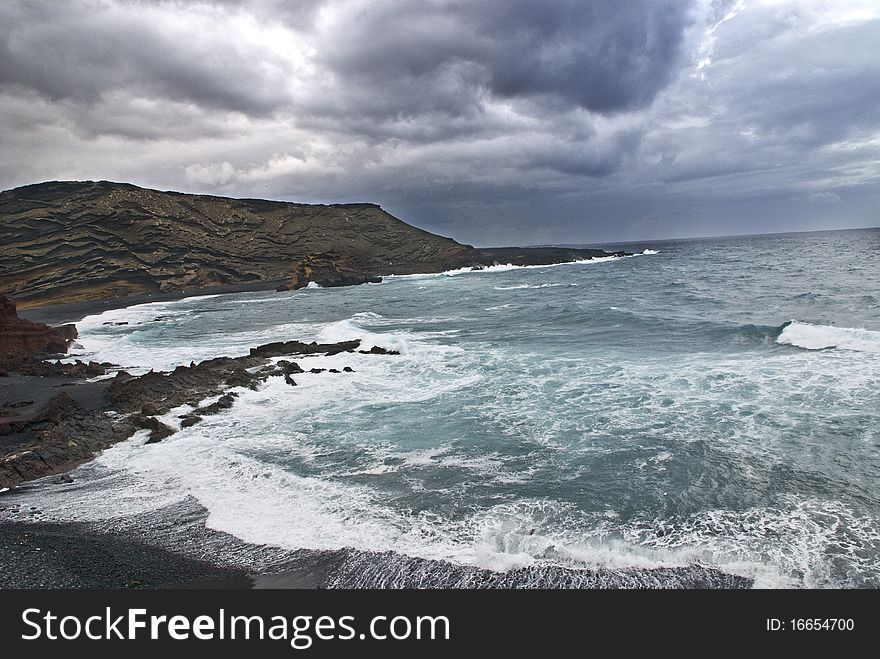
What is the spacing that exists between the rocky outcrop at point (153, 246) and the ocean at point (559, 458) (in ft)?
160

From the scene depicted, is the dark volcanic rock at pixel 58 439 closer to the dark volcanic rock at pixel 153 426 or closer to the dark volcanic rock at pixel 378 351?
the dark volcanic rock at pixel 153 426

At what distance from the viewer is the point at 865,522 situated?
21.8 feet

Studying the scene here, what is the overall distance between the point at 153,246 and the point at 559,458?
71868 millimetres

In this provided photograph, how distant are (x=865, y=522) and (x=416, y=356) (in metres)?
14.3

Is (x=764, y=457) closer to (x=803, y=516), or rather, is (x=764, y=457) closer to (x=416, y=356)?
(x=803, y=516)

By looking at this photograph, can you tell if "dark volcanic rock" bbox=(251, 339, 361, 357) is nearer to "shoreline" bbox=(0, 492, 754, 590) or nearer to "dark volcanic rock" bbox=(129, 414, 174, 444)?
A: "dark volcanic rock" bbox=(129, 414, 174, 444)

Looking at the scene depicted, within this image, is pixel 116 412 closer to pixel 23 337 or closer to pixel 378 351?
pixel 378 351

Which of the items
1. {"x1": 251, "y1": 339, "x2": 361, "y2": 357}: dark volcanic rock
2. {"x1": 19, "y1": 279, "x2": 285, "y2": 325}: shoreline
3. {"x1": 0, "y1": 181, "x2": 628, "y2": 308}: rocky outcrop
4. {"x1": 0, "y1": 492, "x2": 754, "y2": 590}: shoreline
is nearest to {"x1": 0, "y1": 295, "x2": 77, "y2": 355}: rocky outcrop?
{"x1": 251, "y1": 339, "x2": 361, "y2": 357}: dark volcanic rock

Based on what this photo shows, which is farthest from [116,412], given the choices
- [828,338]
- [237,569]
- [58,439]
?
[828,338]

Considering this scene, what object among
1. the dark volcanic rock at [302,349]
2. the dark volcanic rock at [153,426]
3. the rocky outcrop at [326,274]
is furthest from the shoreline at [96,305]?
the dark volcanic rock at [153,426]

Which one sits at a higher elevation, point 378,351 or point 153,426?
point 378,351

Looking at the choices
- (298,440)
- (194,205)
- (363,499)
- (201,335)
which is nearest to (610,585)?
(363,499)

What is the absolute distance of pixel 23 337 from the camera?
22188 mm

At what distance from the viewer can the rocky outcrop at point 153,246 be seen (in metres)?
59.5
